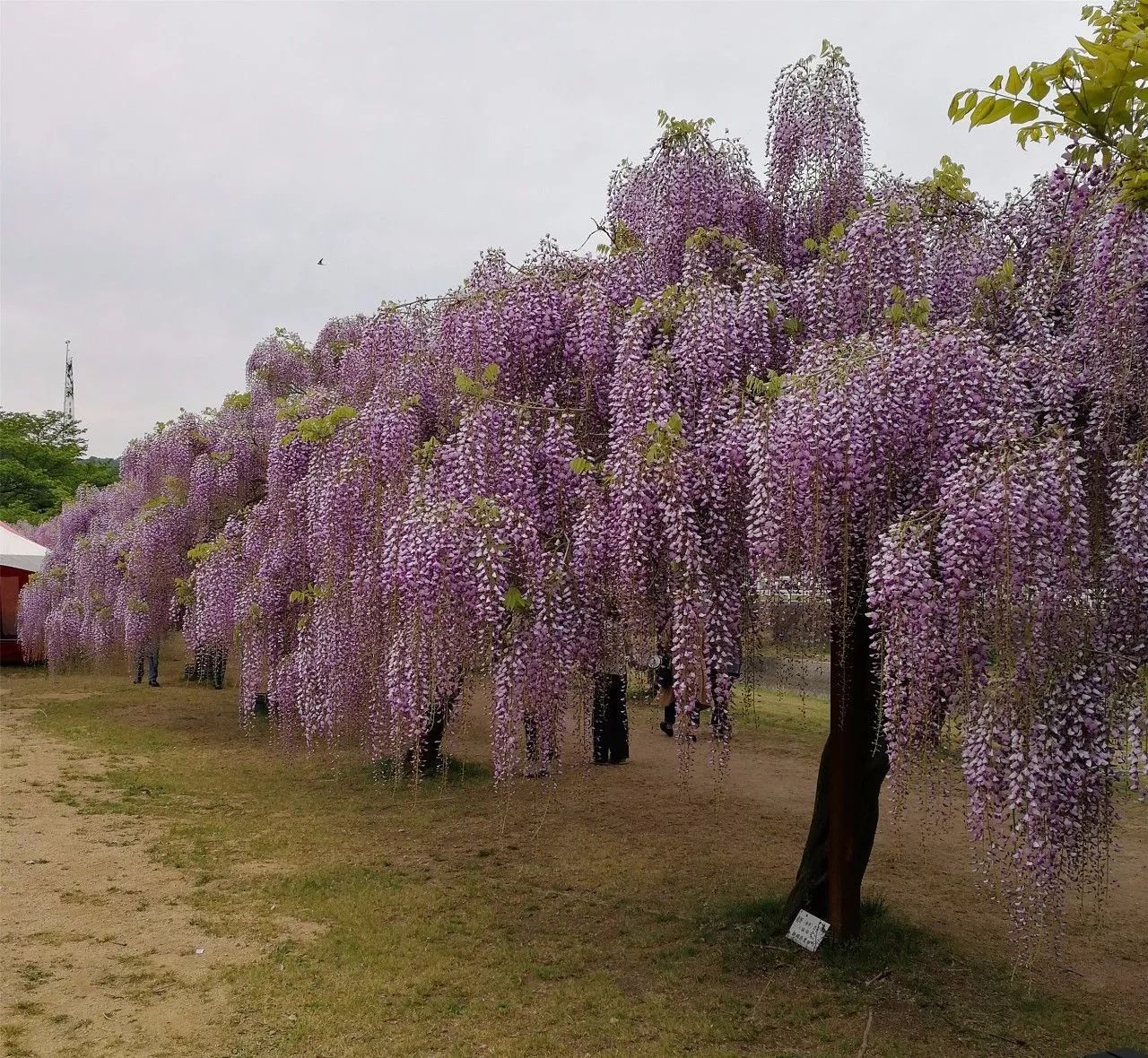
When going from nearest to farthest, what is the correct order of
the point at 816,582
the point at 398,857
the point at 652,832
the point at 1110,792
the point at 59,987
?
the point at 1110,792 → the point at 816,582 → the point at 59,987 → the point at 398,857 → the point at 652,832

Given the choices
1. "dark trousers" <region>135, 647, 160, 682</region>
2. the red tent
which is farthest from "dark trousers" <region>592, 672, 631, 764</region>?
the red tent

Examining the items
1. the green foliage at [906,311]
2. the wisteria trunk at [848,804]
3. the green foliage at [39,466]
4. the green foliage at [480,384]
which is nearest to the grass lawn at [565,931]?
the wisteria trunk at [848,804]

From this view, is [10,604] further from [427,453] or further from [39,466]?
[427,453]

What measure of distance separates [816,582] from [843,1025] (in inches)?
100.0

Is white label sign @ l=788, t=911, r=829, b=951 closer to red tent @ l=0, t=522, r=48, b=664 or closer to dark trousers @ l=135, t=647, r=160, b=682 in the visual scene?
dark trousers @ l=135, t=647, r=160, b=682

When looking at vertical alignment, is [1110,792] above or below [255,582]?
below

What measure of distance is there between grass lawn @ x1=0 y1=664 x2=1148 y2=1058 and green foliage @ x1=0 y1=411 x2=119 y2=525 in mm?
23928

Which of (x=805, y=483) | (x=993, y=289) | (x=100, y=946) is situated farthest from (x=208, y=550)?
(x=993, y=289)

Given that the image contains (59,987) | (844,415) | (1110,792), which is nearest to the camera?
(1110,792)

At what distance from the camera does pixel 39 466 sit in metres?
33.8

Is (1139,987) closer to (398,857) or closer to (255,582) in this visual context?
(398,857)

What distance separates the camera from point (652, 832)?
31.6ft

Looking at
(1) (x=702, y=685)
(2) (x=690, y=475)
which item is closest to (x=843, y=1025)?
(1) (x=702, y=685)

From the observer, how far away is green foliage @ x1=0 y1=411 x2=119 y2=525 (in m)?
32.2
